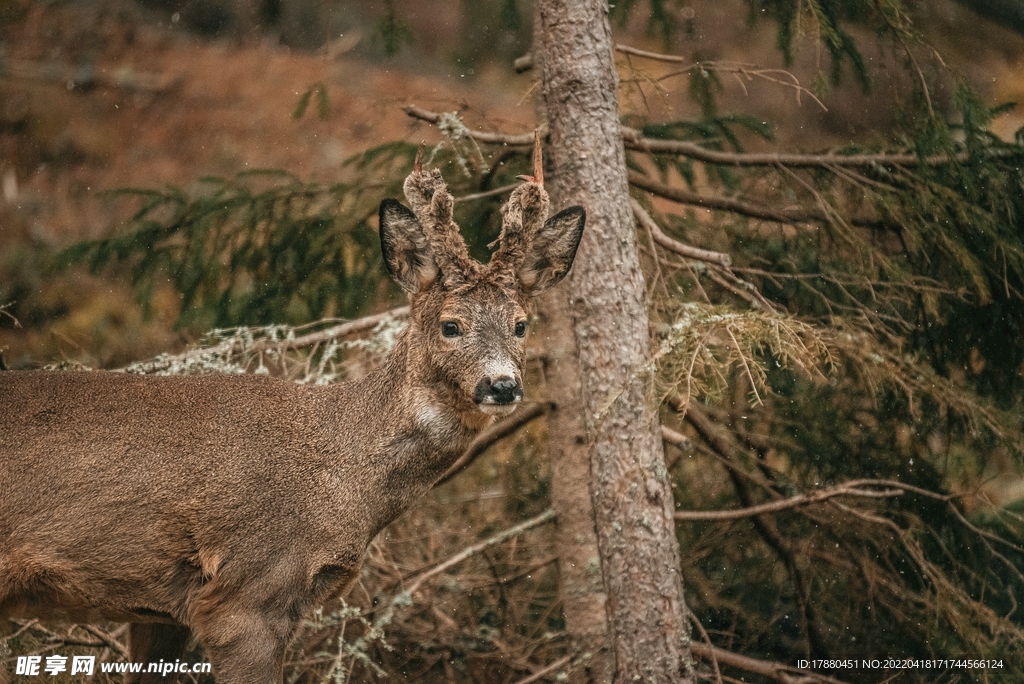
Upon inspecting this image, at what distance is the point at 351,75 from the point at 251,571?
8.45 meters

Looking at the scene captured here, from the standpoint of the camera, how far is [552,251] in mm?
5148

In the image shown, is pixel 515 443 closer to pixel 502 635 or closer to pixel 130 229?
pixel 502 635

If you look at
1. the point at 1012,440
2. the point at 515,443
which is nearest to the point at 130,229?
the point at 515,443

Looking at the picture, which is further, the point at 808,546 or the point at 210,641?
the point at 808,546

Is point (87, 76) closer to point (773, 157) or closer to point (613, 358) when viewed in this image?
point (773, 157)

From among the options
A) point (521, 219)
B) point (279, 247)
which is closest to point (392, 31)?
point (279, 247)

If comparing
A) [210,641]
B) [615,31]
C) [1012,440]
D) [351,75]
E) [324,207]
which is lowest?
[210,641]

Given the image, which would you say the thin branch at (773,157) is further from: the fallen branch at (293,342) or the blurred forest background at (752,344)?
the fallen branch at (293,342)

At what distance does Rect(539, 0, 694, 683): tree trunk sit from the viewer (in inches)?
204

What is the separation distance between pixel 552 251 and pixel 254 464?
168cm

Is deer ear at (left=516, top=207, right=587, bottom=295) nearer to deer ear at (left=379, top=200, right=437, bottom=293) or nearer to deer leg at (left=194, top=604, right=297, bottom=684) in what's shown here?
deer ear at (left=379, top=200, right=437, bottom=293)

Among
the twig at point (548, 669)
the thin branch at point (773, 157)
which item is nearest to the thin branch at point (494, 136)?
the thin branch at point (773, 157)

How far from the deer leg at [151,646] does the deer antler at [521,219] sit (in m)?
2.49

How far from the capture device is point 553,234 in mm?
5109
